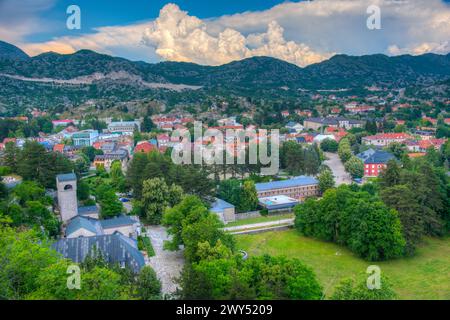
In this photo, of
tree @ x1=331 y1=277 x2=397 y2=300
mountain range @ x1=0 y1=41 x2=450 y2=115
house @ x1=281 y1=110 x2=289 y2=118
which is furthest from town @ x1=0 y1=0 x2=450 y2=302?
mountain range @ x1=0 y1=41 x2=450 y2=115

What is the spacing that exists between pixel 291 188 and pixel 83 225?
22.1m

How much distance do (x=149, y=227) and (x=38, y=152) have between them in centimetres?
1107

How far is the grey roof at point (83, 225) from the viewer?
2652 centimetres

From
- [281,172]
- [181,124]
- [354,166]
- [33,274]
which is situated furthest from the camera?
[181,124]

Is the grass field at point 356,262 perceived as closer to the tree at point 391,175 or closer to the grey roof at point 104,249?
the tree at point 391,175

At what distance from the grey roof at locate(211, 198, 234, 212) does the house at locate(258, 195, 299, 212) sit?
3.64m

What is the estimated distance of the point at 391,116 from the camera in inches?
3848

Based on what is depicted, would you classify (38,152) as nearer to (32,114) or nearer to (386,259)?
(386,259)

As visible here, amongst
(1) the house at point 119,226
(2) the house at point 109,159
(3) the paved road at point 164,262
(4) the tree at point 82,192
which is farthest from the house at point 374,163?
(4) the tree at point 82,192

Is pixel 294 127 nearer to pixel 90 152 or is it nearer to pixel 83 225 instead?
pixel 90 152

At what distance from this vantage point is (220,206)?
3572 centimetres

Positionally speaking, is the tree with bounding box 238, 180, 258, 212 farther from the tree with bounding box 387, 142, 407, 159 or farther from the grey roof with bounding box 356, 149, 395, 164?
the tree with bounding box 387, 142, 407, 159
